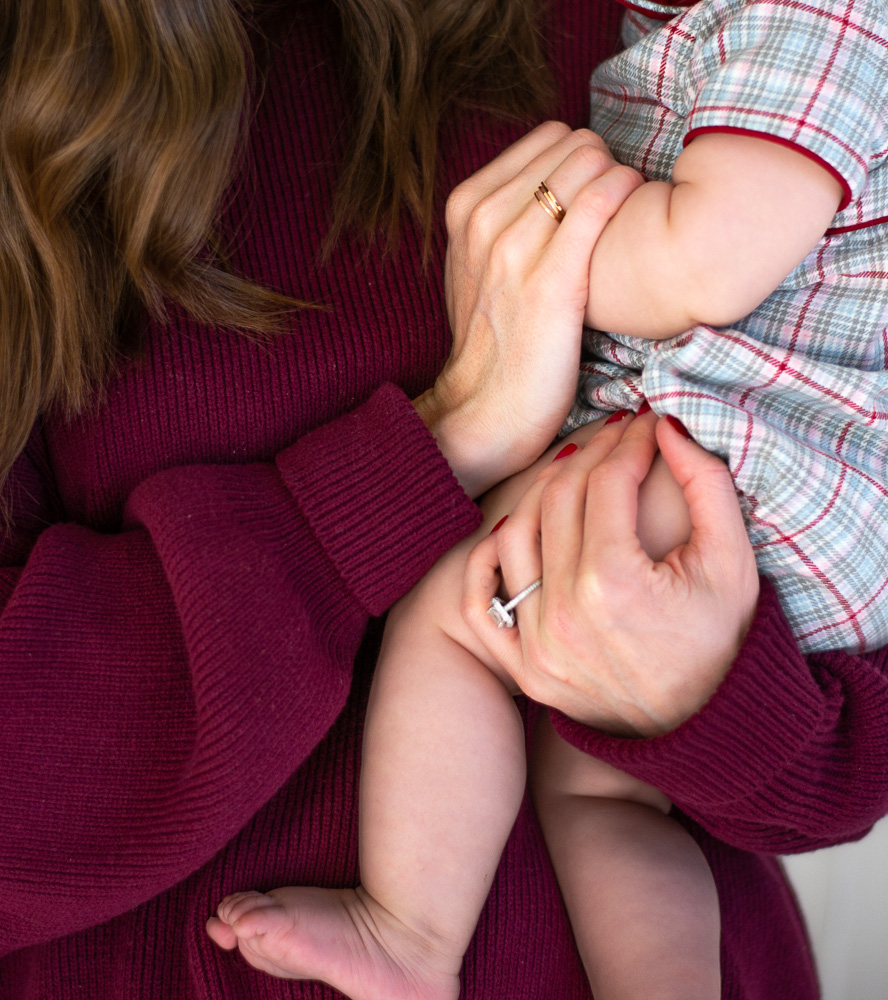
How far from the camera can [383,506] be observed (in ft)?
2.77

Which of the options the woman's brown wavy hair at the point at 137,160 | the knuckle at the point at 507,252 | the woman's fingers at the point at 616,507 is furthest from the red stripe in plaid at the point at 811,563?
the woman's brown wavy hair at the point at 137,160

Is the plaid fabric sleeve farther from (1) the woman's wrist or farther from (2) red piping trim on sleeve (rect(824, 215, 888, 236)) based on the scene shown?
(1) the woman's wrist

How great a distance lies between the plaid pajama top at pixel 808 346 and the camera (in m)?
0.70

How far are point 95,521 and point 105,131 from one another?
1.27ft

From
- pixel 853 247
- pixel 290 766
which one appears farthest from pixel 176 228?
pixel 853 247

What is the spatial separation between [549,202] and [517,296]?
91 mm

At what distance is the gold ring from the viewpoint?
2.74 feet

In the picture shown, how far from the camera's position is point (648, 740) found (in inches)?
29.4

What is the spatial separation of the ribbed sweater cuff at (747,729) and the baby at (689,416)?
3.0 inches

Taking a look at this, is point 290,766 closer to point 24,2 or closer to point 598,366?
point 598,366

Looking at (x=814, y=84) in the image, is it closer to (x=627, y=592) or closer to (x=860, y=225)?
(x=860, y=225)

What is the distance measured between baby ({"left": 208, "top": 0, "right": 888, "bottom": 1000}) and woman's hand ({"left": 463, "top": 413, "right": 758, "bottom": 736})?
0.04m

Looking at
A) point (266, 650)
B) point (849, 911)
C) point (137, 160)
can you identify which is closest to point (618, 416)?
point (266, 650)

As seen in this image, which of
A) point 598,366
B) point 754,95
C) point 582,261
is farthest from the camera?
point 598,366
